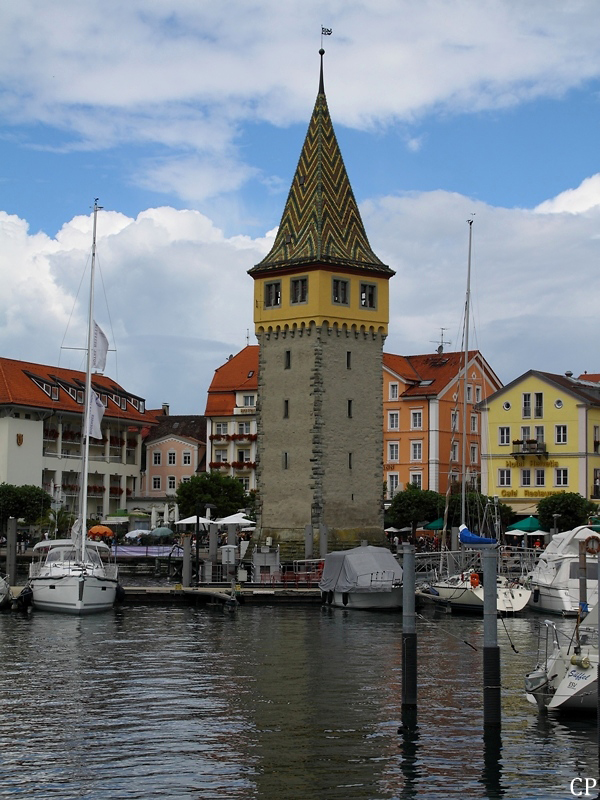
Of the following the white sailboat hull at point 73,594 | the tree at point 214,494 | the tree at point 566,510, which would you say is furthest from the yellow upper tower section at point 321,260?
the tree at point 214,494

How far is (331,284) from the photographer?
207 ft

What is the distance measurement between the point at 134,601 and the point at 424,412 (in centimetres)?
4073

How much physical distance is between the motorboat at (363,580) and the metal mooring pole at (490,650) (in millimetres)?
26476

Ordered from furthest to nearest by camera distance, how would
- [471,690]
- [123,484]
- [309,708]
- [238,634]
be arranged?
[123,484] → [238,634] → [471,690] → [309,708]

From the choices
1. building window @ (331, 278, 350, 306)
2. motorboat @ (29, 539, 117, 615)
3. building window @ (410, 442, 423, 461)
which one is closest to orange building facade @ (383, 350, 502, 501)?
building window @ (410, 442, 423, 461)

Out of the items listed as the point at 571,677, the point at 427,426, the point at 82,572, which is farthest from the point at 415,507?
the point at 571,677

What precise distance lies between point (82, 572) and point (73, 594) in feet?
3.52

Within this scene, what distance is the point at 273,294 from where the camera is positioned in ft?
212

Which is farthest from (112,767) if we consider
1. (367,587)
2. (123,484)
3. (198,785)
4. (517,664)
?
(123,484)

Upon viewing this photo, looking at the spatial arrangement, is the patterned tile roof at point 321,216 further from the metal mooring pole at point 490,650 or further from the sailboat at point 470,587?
the metal mooring pole at point 490,650

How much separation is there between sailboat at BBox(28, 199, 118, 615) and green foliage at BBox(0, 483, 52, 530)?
2805 centimetres

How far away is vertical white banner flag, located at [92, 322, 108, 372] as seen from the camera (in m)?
51.7

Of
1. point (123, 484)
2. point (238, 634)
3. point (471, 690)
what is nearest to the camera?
point (471, 690)

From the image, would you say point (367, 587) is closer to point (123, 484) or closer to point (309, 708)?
point (309, 708)
